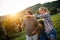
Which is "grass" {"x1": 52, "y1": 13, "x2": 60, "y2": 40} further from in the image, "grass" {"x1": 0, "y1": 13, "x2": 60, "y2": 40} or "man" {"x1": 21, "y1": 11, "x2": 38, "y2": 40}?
"man" {"x1": 21, "y1": 11, "x2": 38, "y2": 40}

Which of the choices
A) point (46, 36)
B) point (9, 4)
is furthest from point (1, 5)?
point (46, 36)

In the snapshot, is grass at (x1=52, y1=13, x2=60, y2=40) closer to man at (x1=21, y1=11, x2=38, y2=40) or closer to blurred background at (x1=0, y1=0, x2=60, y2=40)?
blurred background at (x1=0, y1=0, x2=60, y2=40)

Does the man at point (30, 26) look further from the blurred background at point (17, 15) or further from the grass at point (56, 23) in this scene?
the grass at point (56, 23)

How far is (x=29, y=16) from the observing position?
364 cm

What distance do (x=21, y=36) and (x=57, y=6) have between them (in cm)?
82

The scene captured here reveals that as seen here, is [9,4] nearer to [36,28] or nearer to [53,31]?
[36,28]

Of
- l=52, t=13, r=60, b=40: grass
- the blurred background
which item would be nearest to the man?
the blurred background

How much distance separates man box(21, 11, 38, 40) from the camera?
363 centimetres

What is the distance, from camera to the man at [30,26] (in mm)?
3633

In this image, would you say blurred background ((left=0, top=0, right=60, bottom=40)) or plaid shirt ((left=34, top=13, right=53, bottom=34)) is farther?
blurred background ((left=0, top=0, right=60, bottom=40))

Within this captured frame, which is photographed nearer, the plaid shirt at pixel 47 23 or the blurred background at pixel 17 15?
the plaid shirt at pixel 47 23

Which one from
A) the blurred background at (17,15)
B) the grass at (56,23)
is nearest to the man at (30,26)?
the blurred background at (17,15)

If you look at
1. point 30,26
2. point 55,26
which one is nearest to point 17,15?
point 30,26

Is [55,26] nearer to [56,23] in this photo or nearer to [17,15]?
[56,23]
